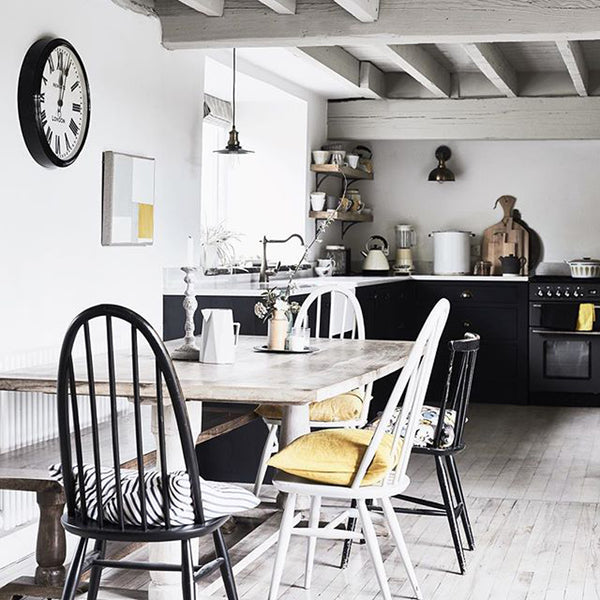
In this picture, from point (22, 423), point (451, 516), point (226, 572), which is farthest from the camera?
point (22, 423)

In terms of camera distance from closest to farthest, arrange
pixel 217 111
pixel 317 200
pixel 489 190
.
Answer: pixel 217 111, pixel 317 200, pixel 489 190

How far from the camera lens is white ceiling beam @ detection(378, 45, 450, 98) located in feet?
19.4

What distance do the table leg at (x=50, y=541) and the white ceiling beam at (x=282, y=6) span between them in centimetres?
234

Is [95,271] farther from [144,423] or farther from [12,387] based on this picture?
[12,387]

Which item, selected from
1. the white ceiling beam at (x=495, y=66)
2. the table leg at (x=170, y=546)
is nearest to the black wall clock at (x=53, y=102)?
the table leg at (x=170, y=546)

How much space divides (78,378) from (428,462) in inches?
120

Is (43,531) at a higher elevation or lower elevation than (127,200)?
lower

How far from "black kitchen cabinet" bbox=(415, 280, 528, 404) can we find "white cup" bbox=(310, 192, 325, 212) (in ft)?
3.71

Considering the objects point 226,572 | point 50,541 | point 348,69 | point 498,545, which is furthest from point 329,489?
point 348,69

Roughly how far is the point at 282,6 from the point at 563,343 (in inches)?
154

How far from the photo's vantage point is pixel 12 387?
9.84 feet

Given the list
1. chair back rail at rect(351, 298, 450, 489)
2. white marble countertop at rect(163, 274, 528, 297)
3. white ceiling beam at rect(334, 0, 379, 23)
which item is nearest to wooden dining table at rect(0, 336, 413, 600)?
chair back rail at rect(351, 298, 450, 489)

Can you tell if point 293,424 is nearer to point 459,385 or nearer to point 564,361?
point 459,385

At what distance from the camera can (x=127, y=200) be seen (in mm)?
4609
